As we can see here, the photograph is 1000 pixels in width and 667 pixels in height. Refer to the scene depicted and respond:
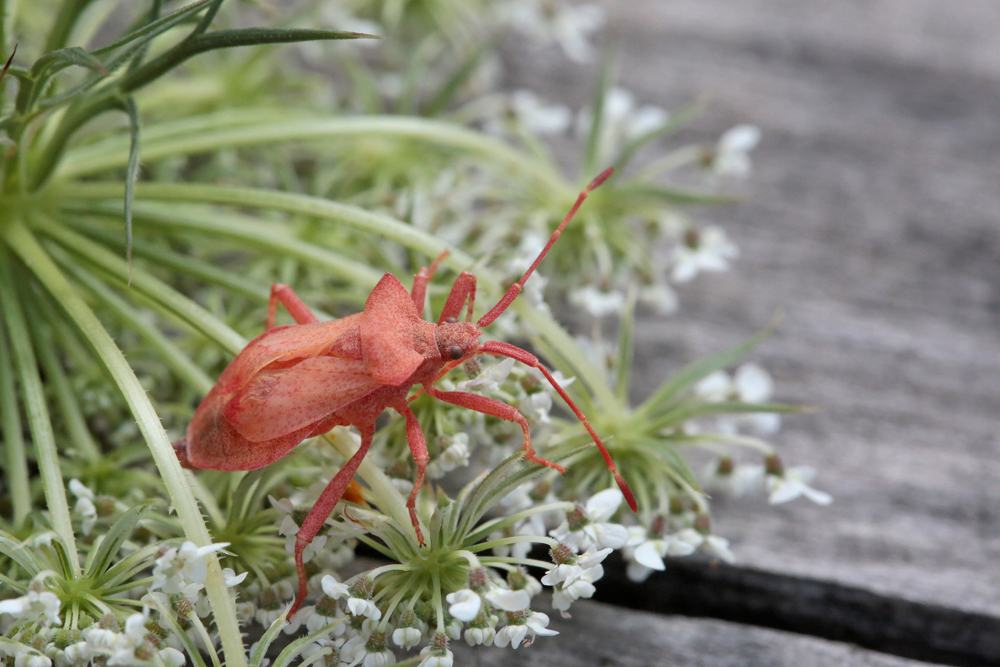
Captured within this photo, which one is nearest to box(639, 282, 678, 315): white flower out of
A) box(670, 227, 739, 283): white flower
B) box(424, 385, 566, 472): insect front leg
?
box(670, 227, 739, 283): white flower

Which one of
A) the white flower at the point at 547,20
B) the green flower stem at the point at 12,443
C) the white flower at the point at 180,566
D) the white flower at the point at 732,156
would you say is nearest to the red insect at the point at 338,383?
the white flower at the point at 180,566

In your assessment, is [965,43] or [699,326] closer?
[699,326]

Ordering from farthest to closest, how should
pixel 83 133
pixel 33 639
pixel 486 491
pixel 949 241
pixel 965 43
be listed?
pixel 965 43
pixel 949 241
pixel 83 133
pixel 486 491
pixel 33 639

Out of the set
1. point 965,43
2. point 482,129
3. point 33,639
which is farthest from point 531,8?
point 33,639

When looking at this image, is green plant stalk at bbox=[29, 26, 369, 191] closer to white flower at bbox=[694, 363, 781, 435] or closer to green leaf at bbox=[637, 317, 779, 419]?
green leaf at bbox=[637, 317, 779, 419]

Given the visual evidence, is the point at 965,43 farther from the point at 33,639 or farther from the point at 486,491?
the point at 33,639

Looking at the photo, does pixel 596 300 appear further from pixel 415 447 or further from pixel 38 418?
pixel 38 418

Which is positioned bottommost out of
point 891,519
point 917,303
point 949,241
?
point 891,519

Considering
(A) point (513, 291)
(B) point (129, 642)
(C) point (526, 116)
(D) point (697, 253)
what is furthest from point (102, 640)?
(C) point (526, 116)
